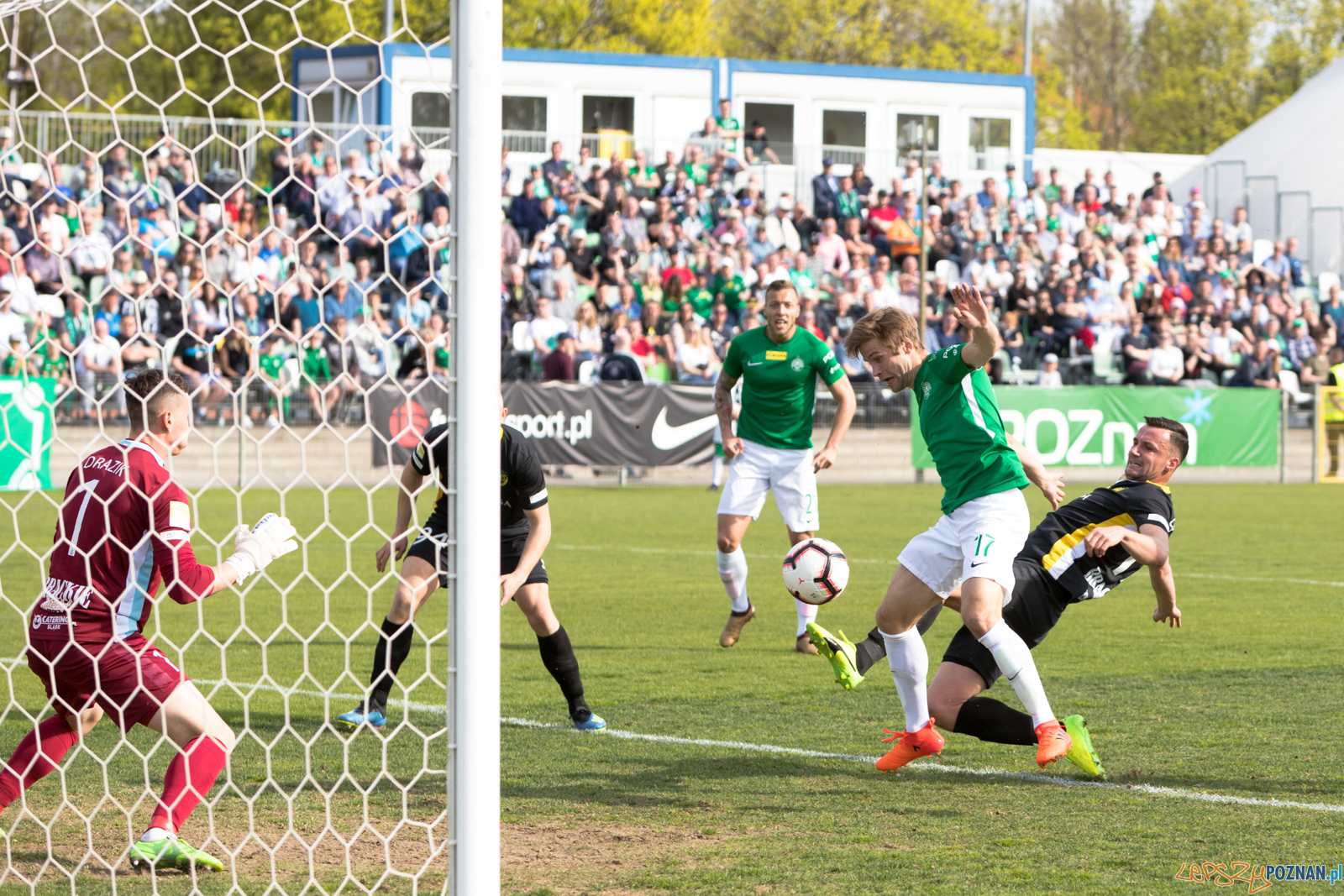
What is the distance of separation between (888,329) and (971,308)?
725 millimetres

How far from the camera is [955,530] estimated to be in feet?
19.6

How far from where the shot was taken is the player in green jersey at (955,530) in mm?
5797

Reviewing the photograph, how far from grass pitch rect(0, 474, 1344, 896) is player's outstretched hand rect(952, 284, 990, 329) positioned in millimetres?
1696

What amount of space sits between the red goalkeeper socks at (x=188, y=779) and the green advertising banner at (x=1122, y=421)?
58.0 feet

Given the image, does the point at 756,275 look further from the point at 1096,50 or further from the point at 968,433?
the point at 1096,50

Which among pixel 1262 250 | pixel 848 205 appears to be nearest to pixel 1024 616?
pixel 848 205

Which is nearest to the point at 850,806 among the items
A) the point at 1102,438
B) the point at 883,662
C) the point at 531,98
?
the point at 883,662

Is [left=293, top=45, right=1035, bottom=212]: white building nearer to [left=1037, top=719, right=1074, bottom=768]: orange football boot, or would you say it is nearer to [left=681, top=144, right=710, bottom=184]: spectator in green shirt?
[left=681, top=144, right=710, bottom=184]: spectator in green shirt

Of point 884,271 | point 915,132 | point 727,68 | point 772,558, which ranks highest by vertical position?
point 727,68

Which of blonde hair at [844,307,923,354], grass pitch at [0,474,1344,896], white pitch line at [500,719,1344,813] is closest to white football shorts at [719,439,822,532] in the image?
grass pitch at [0,474,1344,896]

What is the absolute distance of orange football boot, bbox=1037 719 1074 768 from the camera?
5555 millimetres

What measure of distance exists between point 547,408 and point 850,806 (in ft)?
50.1

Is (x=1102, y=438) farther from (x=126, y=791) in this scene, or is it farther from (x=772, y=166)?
(x=126, y=791)

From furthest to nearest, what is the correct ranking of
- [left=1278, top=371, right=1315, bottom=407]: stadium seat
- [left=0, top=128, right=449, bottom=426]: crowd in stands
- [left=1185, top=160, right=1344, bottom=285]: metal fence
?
[left=1185, top=160, right=1344, bottom=285]: metal fence
[left=1278, top=371, right=1315, bottom=407]: stadium seat
[left=0, top=128, right=449, bottom=426]: crowd in stands
